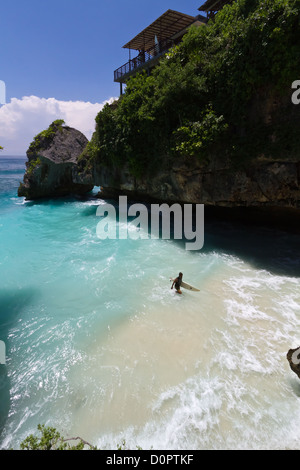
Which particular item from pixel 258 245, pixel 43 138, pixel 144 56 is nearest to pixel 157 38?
pixel 144 56

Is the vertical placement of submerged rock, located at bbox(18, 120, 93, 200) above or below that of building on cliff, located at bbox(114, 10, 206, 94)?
below

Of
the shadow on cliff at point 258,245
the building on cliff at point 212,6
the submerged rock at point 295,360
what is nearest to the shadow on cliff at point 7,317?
the submerged rock at point 295,360

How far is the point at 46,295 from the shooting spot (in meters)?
8.16

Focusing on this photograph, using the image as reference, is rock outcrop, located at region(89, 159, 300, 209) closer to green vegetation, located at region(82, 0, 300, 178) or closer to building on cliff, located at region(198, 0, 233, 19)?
green vegetation, located at region(82, 0, 300, 178)

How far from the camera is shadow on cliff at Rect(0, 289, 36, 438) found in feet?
15.4

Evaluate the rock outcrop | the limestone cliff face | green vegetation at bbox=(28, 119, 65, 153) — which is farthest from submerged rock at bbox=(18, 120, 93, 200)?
the rock outcrop

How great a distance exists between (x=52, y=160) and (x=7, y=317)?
20901 mm

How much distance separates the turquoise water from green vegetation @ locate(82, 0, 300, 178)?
17.0 ft

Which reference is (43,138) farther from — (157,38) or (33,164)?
(157,38)

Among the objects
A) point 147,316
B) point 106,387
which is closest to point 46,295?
point 147,316

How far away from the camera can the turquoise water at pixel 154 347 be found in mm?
4129

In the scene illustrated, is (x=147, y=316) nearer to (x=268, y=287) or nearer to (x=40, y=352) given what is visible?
(x=40, y=352)

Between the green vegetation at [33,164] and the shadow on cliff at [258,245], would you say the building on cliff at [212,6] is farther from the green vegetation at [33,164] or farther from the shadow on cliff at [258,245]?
the green vegetation at [33,164]
